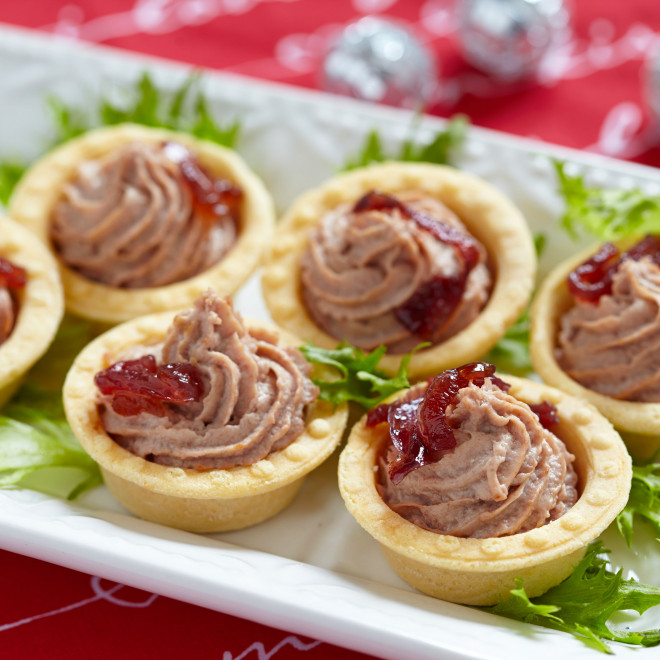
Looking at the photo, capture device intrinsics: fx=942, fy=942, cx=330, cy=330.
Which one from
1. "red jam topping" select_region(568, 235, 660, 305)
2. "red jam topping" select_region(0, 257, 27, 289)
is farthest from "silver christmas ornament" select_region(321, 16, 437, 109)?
"red jam topping" select_region(0, 257, 27, 289)

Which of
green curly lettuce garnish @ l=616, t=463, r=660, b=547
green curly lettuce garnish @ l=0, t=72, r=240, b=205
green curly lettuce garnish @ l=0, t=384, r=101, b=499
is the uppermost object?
green curly lettuce garnish @ l=0, t=72, r=240, b=205

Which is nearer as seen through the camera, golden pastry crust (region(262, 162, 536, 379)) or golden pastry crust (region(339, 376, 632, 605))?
golden pastry crust (region(339, 376, 632, 605))

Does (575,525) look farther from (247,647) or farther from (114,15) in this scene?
(114,15)

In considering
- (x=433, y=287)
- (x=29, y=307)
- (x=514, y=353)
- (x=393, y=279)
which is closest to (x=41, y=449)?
(x=29, y=307)

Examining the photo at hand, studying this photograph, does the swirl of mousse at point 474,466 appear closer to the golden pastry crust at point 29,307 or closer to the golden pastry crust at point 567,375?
the golden pastry crust at point 567,375

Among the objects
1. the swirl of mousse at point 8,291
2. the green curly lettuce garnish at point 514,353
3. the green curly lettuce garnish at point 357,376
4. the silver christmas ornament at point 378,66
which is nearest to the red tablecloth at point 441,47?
the silver christmas ornament at point 378,66

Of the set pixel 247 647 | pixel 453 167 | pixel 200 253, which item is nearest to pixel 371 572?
pixel 247 647

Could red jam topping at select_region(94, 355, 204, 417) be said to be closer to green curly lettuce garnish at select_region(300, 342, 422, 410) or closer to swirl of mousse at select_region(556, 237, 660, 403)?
green curly lettuce garnish at select_region(300, 342, 422, 410)
